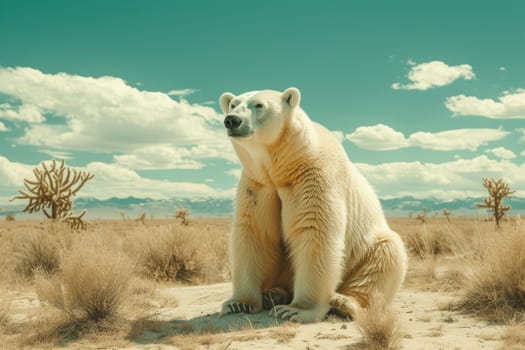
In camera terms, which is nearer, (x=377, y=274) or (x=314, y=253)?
(x=314, y=253)

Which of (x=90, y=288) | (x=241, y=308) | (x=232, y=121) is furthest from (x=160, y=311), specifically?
(x=232, y=121)

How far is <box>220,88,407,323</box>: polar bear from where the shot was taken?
553cm

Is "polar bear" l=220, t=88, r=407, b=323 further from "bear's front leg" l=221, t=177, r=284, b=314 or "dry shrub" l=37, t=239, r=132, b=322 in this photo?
"dry shrub" l=37, t=239, r=132, b=322

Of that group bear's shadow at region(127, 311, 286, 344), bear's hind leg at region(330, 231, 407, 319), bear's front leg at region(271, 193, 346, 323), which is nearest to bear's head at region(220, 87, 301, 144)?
bear's front leg at region(271, 193, 346, 323)

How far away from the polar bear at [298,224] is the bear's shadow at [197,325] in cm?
15

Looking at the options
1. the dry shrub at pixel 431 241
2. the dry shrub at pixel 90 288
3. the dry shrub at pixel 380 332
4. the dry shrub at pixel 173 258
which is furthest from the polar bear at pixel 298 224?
→ the dry shrub at pixel 431 241

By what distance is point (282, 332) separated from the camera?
495 centimetres

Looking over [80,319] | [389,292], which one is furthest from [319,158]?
[80,319]

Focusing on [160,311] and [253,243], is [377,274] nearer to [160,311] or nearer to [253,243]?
[253,243]

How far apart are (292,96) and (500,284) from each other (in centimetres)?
332

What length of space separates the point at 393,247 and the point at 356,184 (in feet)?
2.72

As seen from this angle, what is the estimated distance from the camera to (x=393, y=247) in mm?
6062

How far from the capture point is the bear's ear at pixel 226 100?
6.20 metres

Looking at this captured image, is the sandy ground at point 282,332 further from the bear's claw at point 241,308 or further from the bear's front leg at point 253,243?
the bear's front leg at point 253,243
